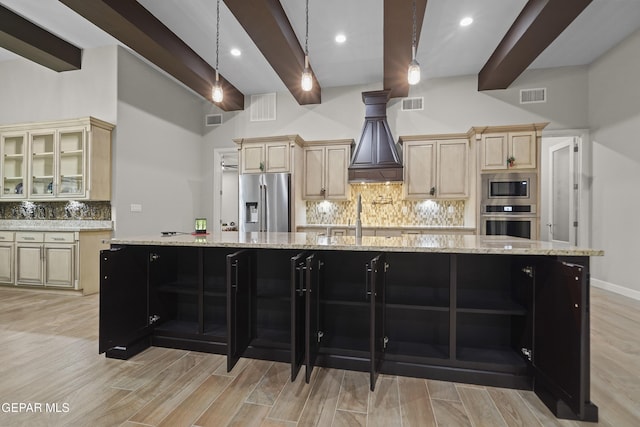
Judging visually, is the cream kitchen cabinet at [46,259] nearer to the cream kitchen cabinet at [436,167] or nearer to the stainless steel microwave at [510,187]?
the cream kitchen cabinet at [436,167]

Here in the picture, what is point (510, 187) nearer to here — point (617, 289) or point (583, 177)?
point (583, 177)

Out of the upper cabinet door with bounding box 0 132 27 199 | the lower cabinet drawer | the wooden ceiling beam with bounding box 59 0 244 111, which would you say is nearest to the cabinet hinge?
the wooden ceiling beam with bounding box 59 0 244 111

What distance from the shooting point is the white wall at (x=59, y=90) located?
4363mm

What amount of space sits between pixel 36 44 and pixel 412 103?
5590 mm

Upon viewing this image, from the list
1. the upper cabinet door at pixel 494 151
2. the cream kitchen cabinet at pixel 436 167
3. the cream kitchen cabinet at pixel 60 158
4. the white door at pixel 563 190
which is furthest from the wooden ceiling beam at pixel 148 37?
the white door at pixel 563 190

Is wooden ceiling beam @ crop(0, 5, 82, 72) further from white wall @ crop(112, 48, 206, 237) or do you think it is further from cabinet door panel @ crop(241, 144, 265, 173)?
cabinet door panel @ crop(241, 144, 265, 173)

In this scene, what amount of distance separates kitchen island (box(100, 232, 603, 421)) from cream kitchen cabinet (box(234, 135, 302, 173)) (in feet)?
8.92

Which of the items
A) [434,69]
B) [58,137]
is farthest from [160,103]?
[434,69]

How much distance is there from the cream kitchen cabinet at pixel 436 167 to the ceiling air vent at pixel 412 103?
731 millimetres

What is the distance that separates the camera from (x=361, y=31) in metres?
3.86

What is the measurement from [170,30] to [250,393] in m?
4.35

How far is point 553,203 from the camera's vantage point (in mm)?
5531

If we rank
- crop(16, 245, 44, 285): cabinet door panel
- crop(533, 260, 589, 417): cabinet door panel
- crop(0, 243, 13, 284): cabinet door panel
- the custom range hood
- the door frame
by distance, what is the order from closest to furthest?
1. crop(533, 260, 589, 417): cabinet door panel
2. crop(16, 245, 44, 285): cabinet door panel
3. crop(0, 243, 13, 284): cabinet door panel
4. the door frame
5. the custom range hood

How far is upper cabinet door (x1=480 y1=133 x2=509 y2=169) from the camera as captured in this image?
4383 mm
